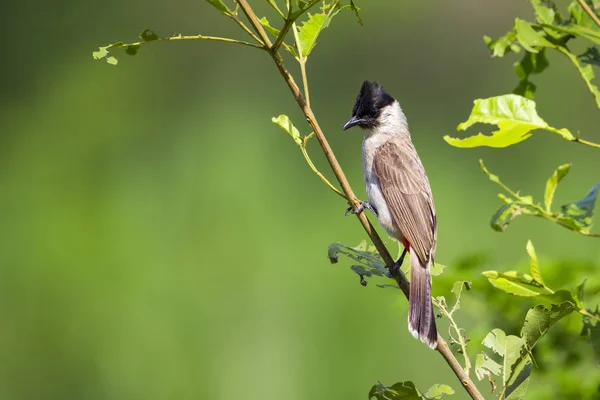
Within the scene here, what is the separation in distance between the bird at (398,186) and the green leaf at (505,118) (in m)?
0.45

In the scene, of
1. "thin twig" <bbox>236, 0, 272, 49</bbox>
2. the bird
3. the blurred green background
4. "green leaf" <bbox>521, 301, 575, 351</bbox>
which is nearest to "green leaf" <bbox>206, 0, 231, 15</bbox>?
"thin twig" <bbox>236, 0, 272, 49</bbox>

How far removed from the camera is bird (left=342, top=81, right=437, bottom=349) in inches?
49.7

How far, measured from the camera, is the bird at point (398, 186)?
1.26m

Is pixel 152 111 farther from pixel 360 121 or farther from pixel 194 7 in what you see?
pixel 360 121

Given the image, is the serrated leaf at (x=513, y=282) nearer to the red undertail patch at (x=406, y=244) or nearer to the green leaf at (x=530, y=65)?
the green leaf at (x=530, y=65)

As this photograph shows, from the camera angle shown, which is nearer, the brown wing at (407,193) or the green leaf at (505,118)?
the green leaf at (505,118)

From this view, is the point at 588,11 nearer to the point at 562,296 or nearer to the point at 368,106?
the point at 562,296

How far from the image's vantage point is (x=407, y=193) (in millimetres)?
1476

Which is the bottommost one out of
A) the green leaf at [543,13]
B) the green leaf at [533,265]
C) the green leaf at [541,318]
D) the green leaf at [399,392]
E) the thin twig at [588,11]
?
the green leaf at [399,392]

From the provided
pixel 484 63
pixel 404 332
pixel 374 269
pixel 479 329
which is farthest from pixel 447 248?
pixel 374 269

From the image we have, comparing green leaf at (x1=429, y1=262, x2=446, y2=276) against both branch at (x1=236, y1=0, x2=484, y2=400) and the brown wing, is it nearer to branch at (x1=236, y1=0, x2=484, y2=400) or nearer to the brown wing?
branch at (x1=236, y1=0, x2=484, y2=400)

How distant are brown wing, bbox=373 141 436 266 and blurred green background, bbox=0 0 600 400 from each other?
0.75 meters

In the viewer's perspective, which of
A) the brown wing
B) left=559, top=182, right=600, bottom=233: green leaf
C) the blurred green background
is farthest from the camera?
the blurred green background

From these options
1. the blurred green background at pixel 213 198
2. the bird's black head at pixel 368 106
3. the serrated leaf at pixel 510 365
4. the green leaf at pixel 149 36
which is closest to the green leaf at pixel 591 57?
the serrated leaf at pixel 510 365
